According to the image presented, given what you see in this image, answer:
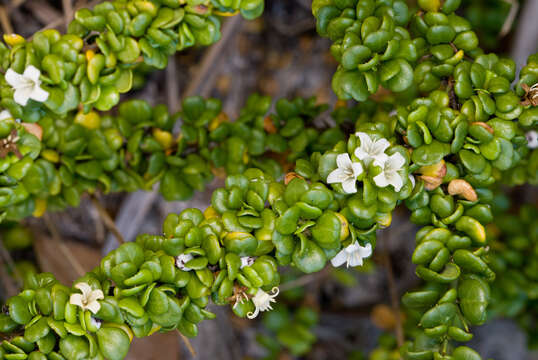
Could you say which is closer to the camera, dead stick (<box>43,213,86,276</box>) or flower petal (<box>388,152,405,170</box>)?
flower petal (<box>388,152,405,170</box>)

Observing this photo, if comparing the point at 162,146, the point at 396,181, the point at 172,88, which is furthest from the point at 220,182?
the point at 396,181

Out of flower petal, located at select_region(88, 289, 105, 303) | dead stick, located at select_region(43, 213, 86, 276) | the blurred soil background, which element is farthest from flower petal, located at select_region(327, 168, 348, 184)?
dead stick, located at select_region(43, 213, 86, 276)

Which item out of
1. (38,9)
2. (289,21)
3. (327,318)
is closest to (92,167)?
(38,9)

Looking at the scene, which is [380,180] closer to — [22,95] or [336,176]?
[336,176]

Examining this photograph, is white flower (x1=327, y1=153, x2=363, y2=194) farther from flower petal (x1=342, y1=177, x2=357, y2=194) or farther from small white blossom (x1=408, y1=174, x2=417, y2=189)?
small white blossom (x1=408, y1=174, x2=417, y2=189)

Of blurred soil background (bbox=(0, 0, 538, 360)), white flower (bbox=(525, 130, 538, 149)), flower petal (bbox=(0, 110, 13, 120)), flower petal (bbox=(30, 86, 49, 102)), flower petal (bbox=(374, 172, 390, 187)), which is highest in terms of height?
flower petal (bbox=(30, 86, 49, 102))

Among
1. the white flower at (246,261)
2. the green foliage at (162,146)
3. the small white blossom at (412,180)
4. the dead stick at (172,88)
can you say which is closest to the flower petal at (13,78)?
the green foliage at (162,146)
